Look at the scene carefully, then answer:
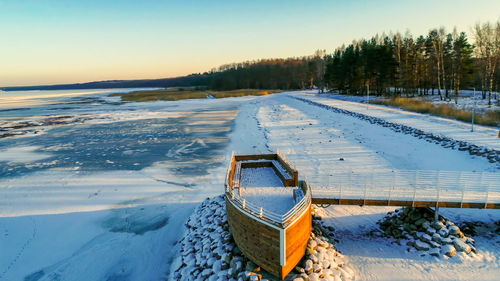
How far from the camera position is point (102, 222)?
14.1m

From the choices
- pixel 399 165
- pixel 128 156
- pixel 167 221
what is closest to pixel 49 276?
pixel 167 221

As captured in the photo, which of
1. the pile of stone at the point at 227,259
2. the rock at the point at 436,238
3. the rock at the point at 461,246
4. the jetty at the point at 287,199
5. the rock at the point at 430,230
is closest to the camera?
the jetty at the point at 287,199

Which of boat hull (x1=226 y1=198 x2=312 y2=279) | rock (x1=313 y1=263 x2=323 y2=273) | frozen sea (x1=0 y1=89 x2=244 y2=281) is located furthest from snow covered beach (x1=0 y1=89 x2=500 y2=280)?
→ boat hull (x1=226 y1=198 x2=312 y2=279)

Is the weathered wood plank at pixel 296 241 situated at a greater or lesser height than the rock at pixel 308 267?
greater

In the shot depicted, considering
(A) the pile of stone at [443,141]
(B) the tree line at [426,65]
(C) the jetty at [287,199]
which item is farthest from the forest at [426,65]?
(C) the jetty at [287,199]

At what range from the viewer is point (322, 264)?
30.9 feet

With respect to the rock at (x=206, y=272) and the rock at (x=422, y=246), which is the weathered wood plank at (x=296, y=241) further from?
the rock at (x=422, y=246)

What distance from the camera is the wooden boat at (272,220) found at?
28.1ft

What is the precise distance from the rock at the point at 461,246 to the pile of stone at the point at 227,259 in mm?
4062

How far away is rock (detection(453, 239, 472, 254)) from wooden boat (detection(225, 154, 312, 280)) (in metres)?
5.20

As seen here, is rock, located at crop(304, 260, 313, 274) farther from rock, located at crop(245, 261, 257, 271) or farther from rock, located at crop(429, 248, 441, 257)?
rock, located at crop(429, 248, 441, 257)

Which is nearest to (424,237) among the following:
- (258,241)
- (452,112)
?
(258,241)

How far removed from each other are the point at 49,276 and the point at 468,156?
75.6 feet

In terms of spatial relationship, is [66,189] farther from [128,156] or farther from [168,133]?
[168,133]
